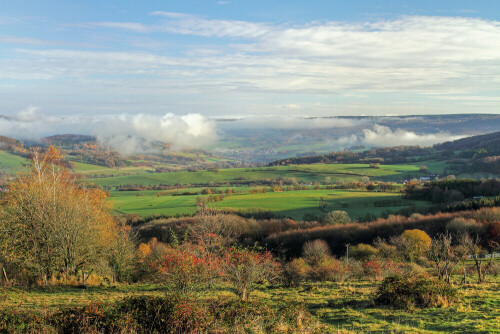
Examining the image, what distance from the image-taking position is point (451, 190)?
10100 centimetres

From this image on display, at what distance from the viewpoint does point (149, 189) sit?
143 meters

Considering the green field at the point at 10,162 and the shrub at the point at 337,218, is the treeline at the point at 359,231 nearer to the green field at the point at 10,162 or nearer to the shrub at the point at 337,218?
the shrub at the point at 337,218

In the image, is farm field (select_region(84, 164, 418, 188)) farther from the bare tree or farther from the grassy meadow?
the bare tree

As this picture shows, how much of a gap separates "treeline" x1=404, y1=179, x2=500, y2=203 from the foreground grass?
8300cm

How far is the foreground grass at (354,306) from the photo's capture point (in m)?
12.7

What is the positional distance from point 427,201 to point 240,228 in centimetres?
5728

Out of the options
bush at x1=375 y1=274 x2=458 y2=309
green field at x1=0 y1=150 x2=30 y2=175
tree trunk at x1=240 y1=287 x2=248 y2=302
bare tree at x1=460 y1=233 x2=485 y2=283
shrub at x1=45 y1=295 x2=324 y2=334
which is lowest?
bare tree at x1=460 y1=233 x2=485 y2=283

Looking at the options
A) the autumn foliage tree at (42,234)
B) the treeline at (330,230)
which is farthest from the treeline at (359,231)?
the autumn foliage tree at (42,234)

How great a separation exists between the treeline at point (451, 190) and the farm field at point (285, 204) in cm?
509

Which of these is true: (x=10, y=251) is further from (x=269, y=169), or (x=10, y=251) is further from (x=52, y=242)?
(x=269, y=169)

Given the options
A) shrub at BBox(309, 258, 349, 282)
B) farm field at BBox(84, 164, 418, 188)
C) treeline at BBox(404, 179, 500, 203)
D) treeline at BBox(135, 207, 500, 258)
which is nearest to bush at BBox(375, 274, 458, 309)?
shrub at BBox(309, 258, 349, 282)

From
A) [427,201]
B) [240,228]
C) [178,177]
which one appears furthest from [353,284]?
[178,177]

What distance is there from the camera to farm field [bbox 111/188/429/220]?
3516 inches

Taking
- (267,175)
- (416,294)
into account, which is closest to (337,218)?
(416,294)
